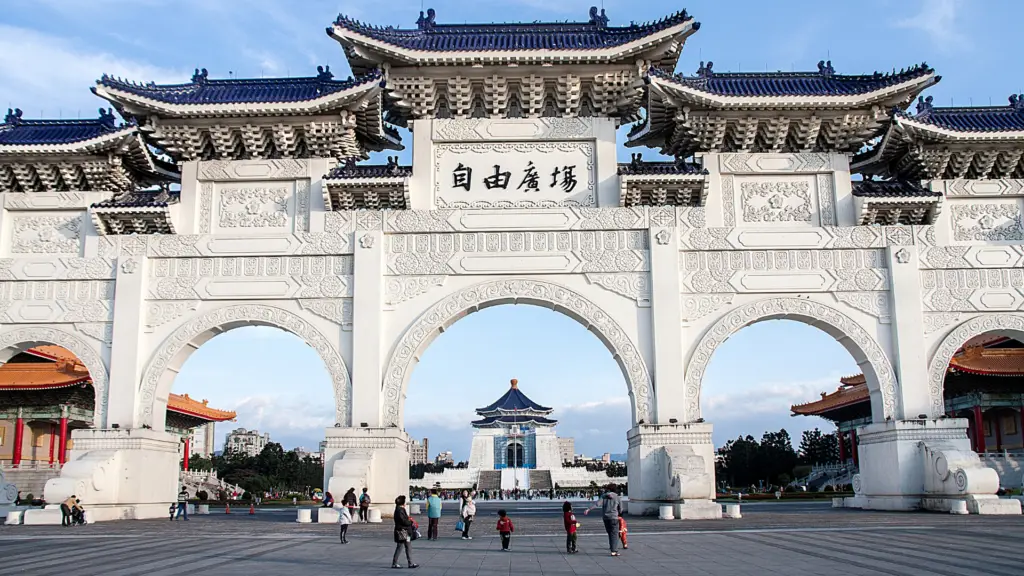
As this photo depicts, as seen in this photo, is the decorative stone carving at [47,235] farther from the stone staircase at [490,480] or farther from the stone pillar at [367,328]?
the stone staircase at [490,480]

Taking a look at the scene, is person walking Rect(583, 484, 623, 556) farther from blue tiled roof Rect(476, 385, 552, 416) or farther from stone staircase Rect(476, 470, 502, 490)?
blue tiled roof Rect(476, 385, 552, 416)

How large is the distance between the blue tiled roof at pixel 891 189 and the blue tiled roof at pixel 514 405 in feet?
147

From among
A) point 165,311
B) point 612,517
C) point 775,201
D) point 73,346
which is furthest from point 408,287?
point 612,517

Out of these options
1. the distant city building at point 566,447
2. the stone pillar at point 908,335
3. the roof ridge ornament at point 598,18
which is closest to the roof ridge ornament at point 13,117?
the roof ridge ornament at point 598,18

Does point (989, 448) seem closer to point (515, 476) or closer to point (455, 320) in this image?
point (455, 320)

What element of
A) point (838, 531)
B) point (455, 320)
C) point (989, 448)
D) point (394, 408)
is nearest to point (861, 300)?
point (838, 531)

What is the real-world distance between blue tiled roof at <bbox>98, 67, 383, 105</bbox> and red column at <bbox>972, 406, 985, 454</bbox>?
21829 millimetres

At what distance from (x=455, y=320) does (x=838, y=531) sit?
689cm

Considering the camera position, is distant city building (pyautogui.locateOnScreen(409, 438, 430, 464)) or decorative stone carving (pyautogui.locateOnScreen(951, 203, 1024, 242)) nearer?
decorative stone carving (pyautogui.locateOnScreen(951, 203, 1024, 242))

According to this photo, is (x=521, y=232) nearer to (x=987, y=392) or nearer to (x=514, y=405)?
(x=987, y=392)

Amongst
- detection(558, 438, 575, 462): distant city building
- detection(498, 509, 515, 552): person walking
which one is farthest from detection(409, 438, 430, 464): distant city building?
detection(498, 509, 515, 552): person walking

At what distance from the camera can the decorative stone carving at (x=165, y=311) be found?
15.4 metres

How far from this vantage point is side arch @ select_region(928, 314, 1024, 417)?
14.9 m

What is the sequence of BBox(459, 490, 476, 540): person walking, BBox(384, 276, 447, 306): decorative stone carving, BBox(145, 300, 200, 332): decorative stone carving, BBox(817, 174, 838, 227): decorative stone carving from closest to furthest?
BBox(459, 490, 476, 540): person walking < BBox(384, 276, 447, 306): decorative stone carving < BBox(145, 300, 200, 332): decorative stone carving < BBox(817, 174, 838, 227): decorative stone carving
